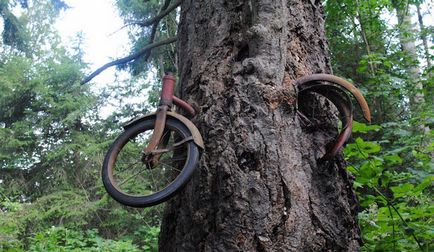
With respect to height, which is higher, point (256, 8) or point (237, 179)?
point (256, 8)

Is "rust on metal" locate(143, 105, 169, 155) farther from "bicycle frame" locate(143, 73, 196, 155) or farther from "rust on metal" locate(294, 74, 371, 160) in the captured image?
"rust on metal" locate(294, 74, 371, 160)

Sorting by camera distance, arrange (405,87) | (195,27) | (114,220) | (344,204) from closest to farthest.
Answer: (344,204) → (195,27) → (405,87) → (114,220)

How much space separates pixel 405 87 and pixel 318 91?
511 cm

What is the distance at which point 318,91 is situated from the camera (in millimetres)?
1925

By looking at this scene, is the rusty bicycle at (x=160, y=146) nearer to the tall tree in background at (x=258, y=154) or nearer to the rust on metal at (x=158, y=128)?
the rust on metal at (x=158, y=128)

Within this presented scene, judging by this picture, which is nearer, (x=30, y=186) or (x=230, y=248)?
(x=230, y=248)

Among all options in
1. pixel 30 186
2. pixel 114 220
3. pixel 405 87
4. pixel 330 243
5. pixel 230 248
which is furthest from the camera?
pixel 30 186

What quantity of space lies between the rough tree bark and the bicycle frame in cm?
12

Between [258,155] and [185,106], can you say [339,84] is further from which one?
[185,106]

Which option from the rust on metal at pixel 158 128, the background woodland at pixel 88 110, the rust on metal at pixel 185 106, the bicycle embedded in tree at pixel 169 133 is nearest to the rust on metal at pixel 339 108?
the bicycle embedded in tree at pixel 169 133

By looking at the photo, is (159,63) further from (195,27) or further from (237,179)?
(237,179)

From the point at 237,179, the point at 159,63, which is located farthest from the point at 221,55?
the point at 159,63

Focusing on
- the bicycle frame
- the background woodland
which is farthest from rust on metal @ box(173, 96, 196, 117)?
the background woodland

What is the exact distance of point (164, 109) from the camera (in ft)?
5.53
